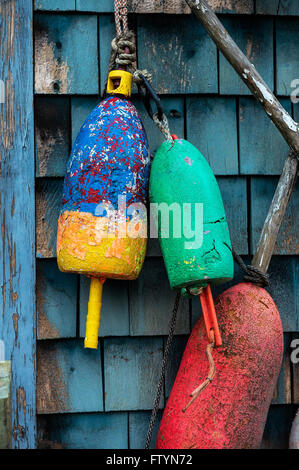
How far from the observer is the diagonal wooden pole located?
1.36 m

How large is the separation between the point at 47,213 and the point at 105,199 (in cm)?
26

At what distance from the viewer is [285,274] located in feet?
5.02

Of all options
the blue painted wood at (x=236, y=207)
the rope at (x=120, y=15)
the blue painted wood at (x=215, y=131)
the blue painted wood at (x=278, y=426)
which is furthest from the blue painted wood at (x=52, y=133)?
the blue painted wood at (x=278, y=426)

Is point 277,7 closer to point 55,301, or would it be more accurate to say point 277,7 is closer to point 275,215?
point 275,215

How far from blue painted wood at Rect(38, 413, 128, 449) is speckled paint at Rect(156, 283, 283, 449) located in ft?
0.64

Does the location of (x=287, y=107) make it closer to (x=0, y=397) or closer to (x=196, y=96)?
(x=196, y=96)

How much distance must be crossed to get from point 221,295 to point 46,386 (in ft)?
1.83

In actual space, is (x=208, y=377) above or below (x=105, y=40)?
below

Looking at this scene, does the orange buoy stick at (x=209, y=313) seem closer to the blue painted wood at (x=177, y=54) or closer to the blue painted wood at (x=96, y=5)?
the blue painted wood at (x=177, y=54)

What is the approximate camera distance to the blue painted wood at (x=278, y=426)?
151 centimetres

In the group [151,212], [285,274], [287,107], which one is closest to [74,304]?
[151,212]

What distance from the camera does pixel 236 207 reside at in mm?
1513

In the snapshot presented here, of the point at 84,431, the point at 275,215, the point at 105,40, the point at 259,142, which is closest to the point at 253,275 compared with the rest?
the point at 275,215
